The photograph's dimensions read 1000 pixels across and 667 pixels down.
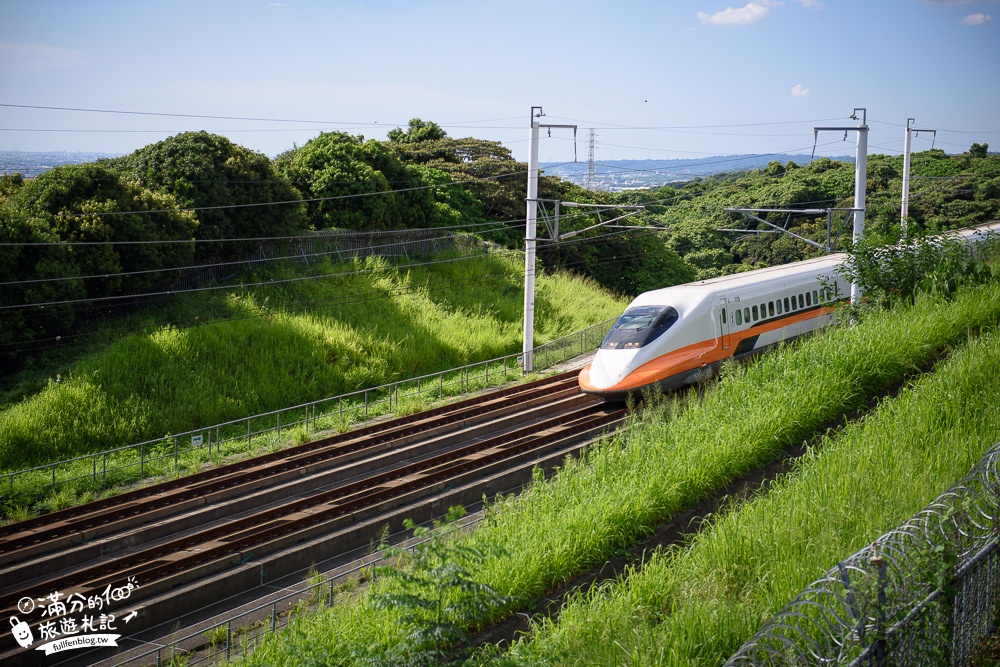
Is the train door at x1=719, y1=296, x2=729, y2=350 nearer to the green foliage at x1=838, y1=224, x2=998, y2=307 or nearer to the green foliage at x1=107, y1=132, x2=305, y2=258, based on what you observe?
the green foliage at x1=838, y1=224, x2=998, y2=307

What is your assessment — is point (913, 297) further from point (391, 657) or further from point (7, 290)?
point (7, 290)

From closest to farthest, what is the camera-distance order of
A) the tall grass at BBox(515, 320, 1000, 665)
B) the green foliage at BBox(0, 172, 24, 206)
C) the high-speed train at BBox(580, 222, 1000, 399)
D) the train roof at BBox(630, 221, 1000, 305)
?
the tall grass at BBox(515, 320, 1000, 665) → the high-speed train at BBox(580, 222, 1000, 399) → the train roof at BBox(630, 221, 1000, 305) → the green foliage at BBox(0, 172, 24, 206)

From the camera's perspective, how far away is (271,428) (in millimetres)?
19766

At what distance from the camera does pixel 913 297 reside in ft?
53.3

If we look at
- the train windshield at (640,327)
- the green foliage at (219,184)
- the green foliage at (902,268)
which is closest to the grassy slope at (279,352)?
the green foliage at (219,184)

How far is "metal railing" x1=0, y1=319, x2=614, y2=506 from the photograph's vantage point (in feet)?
54.2

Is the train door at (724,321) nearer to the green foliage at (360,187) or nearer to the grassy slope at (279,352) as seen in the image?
the grassy slope at (279,352)

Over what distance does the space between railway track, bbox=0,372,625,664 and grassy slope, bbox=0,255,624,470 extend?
413cm

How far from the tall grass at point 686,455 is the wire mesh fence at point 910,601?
1667 millimetres

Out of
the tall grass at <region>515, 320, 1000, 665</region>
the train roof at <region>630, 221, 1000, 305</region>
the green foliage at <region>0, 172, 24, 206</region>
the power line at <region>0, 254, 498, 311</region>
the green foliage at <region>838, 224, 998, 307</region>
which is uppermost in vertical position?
Answer: the green foliage at <region>0, 172, 24, 206</region>

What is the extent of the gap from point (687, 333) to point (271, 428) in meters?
9.93

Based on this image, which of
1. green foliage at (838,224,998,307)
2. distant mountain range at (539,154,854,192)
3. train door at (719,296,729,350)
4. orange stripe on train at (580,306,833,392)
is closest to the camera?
green foliage at (838,224,998,307)

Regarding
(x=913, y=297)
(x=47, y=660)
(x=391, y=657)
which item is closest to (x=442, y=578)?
(x=391, y=657)

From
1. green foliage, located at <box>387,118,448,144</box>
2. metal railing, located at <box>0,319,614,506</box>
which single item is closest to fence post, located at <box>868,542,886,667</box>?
metal railing, located at <box>0,319,614,506</box>
